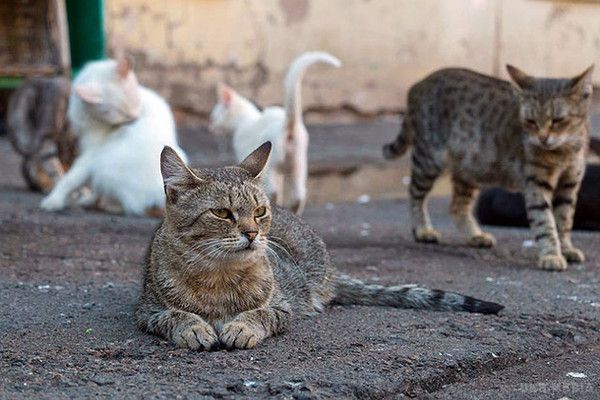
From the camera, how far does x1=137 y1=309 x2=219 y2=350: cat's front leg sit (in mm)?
3834

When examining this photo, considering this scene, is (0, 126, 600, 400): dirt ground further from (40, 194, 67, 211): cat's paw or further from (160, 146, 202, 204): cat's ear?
(40, 194, 67, 211): cat's paw

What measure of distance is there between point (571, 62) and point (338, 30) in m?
4.31

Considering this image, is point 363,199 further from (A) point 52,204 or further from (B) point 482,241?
(A) point 52,204

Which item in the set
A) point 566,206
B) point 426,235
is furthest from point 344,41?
point 566,206

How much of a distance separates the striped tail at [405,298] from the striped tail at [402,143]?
2352mm

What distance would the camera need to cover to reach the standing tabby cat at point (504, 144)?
6.02 metres

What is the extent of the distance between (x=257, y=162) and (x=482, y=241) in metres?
2.97

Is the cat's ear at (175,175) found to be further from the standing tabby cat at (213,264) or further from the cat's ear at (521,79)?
the cat's ear at (521,79)

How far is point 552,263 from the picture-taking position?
5949 mm

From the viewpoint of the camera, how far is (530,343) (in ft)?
13.9

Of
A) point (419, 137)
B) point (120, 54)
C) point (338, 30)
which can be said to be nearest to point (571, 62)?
point (338, 30)

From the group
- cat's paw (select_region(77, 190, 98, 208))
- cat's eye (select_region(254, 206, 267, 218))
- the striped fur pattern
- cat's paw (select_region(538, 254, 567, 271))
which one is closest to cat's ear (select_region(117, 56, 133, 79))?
cat's paw (select_region(77, 190, 98, 208))

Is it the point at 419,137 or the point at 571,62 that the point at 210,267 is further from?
the point at 571,62

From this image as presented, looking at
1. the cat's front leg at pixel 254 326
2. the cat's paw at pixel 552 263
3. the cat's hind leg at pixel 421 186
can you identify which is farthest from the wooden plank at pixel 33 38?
the cat's front leg at pixel 254 326
